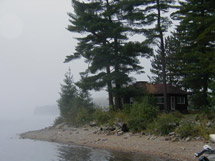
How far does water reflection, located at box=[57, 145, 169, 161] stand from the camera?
15.5 metres

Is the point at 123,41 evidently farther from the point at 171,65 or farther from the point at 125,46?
the point at 171,65

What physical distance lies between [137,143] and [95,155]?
3.64 m

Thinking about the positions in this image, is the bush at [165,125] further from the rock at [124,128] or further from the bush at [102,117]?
the bush at [102,117]

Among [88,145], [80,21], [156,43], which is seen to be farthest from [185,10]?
[88,145]

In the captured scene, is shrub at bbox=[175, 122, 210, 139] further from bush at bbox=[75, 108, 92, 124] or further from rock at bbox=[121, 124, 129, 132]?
bush at bbox=[75, 108, 92, 124]

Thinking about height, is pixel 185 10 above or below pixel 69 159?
above

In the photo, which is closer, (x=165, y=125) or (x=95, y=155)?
(x=95, y=155)

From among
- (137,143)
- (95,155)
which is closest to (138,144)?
(137,143)

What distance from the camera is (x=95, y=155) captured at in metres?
17.0

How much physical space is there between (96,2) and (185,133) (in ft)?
67.1

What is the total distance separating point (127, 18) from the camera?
101 feet

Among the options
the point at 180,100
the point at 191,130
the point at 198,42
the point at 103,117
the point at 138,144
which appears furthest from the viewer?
the point at 180,100

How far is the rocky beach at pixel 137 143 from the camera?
51.0 feet

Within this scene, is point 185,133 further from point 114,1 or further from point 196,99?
point 114,1
